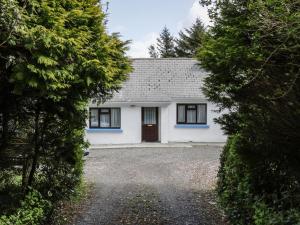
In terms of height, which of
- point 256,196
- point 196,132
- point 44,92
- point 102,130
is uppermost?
point 44,92

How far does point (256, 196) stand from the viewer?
6.62 metres

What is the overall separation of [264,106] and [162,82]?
22.5 m

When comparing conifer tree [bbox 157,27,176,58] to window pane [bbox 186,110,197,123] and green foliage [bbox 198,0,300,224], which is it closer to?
window pane [bbox 186,110,197,123]

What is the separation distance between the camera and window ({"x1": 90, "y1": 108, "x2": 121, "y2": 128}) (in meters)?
27.1

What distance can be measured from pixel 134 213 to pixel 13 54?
554cm

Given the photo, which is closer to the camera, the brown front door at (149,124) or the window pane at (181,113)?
the brown front door at (149,124)

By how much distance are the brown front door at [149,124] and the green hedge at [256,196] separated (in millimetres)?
18531

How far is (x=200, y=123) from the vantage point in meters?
27.4

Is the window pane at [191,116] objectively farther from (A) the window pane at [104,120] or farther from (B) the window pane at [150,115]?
Answer: (A) the window pane at [104,120]

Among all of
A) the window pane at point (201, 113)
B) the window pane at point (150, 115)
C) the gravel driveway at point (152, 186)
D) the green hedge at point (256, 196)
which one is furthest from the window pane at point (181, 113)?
the green hedge at point (256, 196)

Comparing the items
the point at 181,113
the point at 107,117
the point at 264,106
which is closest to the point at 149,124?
the point at 181,113

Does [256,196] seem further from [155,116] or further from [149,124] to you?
[155,116]

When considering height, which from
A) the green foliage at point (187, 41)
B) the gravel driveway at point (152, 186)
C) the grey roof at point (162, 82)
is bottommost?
the gravel driveway at point (152, 186)

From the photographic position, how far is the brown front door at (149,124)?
27.3 metres
